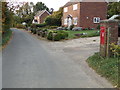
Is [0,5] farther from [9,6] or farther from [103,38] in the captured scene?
[103,38]

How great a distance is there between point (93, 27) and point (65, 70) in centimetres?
3287

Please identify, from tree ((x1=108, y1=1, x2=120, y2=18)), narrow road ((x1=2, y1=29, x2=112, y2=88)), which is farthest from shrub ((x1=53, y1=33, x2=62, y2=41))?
narrow road ((x1=2, y1=29, x2=112, y2=88))

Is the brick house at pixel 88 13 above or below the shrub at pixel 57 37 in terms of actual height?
above

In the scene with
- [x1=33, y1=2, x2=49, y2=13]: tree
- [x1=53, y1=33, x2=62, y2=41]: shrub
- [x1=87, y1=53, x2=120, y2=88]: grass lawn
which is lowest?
[x1=87, y1=53, x2=120, y2=88]: grass lawn

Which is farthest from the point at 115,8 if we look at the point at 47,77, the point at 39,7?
the point at 39,7

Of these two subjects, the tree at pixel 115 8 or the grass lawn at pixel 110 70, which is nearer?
the grass lawn at pixel 110 70

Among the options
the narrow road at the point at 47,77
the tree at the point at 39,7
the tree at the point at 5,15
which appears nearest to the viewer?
the narrow road at the point at 47,77

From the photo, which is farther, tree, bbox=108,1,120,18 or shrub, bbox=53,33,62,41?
shrub, bbox=53,33,62,41

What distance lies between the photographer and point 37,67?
896cm

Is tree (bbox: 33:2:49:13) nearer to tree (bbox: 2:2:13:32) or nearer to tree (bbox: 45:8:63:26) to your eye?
tree (bbox: 45:8:63:26)

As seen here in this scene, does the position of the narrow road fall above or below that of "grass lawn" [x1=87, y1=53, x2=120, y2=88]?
below

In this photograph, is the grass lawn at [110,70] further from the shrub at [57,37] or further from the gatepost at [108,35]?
the shrub at [57,37]

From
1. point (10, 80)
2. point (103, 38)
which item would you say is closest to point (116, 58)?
point (103, 38)

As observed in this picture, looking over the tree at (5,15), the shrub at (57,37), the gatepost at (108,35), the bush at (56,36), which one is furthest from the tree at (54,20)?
the gatepost at (108,35)
